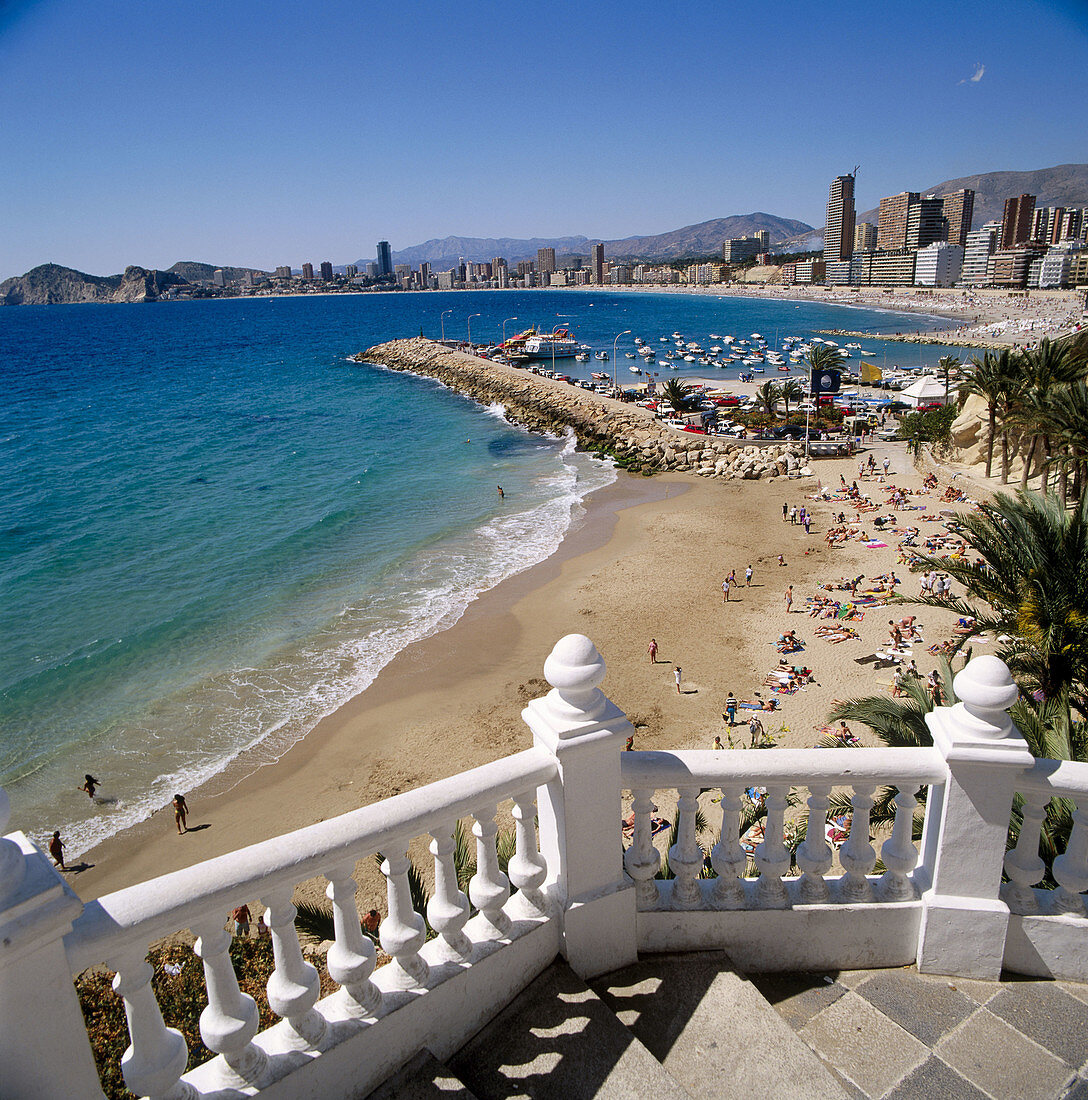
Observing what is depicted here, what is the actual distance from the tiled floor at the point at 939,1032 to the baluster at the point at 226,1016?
2.23m

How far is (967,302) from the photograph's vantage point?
158 metres

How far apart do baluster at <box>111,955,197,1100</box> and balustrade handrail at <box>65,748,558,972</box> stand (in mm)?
124

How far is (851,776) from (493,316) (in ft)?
584

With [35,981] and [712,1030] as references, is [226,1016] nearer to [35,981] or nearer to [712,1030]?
[35,981]

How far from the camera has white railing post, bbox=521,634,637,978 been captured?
3.05 meters

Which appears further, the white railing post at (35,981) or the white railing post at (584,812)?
the white railing post at (584,812)

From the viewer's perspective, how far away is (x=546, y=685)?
17625mm

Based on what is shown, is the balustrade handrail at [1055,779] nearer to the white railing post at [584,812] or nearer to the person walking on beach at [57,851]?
the white railing post at [584,812]

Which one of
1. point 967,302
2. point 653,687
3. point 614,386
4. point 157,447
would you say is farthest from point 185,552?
point 967,302

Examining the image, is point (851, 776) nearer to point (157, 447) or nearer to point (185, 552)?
point (185, 552)

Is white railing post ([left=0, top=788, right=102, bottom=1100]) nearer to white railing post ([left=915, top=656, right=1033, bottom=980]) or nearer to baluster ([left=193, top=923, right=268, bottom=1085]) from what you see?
baluster ([left=193, top=923, right=268, bottom=1085])

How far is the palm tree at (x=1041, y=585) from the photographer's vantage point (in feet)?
27.5

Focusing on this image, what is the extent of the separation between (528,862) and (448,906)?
0.39m

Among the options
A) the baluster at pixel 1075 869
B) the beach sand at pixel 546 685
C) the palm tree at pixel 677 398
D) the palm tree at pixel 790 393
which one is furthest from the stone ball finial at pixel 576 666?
the palm tree at pixel 677 398
